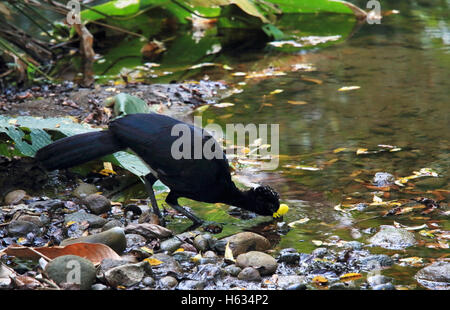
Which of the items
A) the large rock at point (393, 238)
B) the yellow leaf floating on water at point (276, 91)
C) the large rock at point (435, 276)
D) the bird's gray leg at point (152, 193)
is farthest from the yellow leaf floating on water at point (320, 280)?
the yellow leaf floating on water at point (276, 91)

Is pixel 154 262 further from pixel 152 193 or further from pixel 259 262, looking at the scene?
pixel 152 193

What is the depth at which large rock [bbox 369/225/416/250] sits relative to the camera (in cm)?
362

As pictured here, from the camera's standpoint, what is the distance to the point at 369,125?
5.74 meters

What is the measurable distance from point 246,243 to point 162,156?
768 mm

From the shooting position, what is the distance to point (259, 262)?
333 cm

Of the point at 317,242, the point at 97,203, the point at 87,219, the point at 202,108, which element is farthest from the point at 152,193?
the point at 202,108

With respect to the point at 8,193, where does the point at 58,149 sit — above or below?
above

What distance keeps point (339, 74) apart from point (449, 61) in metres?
1.21

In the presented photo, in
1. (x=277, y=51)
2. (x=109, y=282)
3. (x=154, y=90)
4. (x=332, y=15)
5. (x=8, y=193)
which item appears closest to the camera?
(x=109, y=282)

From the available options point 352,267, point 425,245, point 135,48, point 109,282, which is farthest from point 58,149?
point 135,48

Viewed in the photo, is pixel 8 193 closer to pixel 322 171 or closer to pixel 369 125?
pixel 322 171

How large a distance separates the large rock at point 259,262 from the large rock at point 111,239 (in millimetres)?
647

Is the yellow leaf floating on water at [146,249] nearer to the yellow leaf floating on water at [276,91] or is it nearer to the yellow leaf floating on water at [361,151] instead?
the yellow leaf floating on water at [361,151]

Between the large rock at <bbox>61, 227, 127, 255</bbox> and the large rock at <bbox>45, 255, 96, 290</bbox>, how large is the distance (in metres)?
0.41
